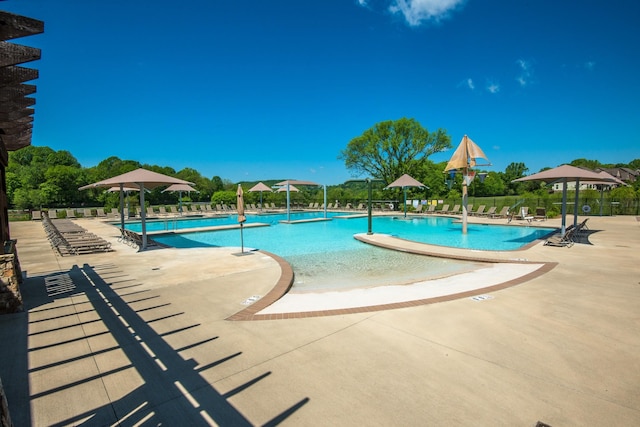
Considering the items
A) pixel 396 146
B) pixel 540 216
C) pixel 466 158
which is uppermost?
pixel 396 146

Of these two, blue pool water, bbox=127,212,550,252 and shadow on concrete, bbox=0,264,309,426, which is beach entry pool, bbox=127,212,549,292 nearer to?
blue pool water, bbox=127,212,550,252

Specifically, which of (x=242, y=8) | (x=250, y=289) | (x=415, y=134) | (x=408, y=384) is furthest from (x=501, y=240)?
(x=415, y=134)

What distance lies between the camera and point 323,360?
331 cm

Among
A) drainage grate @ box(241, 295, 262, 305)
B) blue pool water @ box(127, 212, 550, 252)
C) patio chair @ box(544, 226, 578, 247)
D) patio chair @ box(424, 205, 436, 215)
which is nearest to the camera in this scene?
drainage grate @ box(241, 295, 262, 305)

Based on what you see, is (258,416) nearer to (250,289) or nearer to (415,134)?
(250,289)

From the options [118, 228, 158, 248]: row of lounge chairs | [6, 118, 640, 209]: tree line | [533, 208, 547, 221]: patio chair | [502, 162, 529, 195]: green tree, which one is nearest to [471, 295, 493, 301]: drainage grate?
[118, 228, 158, 248]: row of lounge chairs

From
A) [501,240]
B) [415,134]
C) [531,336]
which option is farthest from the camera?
[415,134]

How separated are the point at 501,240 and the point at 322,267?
858cm

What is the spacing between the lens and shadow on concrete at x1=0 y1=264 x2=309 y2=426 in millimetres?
2502

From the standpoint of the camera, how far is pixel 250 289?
5922 millimetres

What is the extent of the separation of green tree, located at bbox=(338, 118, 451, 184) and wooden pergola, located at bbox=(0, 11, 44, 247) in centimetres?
3249

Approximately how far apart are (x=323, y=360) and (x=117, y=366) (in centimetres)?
207

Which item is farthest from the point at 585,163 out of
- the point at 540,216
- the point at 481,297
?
the point at 481,297

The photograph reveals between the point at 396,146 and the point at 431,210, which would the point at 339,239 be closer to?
the point at 431,210
